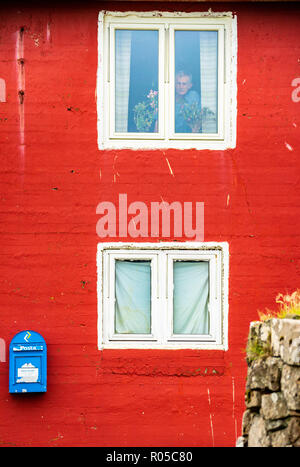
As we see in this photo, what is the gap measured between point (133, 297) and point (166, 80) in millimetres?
2709

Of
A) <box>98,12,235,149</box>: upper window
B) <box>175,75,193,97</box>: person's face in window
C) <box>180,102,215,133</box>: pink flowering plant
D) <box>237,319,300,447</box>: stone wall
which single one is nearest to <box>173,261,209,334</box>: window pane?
<box>98,12,235,149</box>: upper window

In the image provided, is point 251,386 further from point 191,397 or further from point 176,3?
point 176,3

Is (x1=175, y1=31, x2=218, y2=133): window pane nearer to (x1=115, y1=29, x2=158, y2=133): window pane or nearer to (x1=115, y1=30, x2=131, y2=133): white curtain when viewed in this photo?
(x1=115, y1=29, x2=158, y2=133): window pane

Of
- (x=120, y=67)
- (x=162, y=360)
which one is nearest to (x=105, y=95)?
(x=120, y=67)

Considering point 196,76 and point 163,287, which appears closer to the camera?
point 163,287

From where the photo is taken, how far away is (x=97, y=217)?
333 inches

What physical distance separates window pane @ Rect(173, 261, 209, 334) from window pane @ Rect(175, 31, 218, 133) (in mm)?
1690

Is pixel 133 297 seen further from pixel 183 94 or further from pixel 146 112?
pixel 183 94

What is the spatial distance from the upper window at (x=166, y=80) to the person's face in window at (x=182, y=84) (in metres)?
0.01

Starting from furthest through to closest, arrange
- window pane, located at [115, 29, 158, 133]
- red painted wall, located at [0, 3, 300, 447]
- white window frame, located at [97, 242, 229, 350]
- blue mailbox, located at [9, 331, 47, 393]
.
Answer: window pane, located at [115, 29, 158, 133], white window frame, located at [97, 242, 229, 350], red painted wall, located at [0, 3, 300, 447], blue mailbox, located at [9, 331, 47, 393]

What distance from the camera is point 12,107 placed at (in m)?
8.55

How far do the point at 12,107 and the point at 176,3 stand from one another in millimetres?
2401

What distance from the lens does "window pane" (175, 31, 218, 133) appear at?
8664 mm

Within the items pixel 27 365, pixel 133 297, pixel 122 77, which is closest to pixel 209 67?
pixel 122 77
